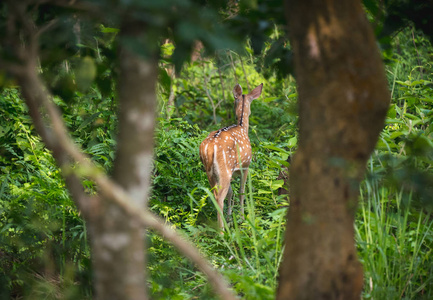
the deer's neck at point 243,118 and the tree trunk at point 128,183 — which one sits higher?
the deer's neck at point 243,118

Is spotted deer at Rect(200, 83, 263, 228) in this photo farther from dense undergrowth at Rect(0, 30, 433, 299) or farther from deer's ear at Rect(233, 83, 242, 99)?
deer's ear at Rect(233, 83, 242, 99)

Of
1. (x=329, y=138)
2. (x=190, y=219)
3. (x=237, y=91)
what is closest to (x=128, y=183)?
(x=329, y=138)

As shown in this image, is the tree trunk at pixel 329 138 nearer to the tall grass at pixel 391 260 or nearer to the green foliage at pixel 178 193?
the green foliage at pixel 178 193

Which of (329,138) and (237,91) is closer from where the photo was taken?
(329,138)

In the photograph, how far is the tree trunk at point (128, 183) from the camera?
1.64 meters

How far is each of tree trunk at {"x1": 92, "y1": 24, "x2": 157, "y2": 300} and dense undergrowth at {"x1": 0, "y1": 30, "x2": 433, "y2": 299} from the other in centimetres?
74

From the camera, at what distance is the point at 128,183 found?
5.39ft

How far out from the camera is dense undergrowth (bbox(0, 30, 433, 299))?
2.75 meters

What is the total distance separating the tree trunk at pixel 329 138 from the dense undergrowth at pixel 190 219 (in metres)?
0.19

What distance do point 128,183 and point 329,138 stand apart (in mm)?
681

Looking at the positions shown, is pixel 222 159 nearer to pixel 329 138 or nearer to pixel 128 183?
pixel 329 138

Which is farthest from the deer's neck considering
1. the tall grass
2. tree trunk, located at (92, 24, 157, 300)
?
tree trunk, located at (92, 24, 157, 300)

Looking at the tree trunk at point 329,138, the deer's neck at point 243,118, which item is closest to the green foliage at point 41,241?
the tree trunk at point 329,138

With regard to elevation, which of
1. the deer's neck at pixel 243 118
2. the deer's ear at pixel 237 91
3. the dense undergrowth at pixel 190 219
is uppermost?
the deer's ear at pixel 237 91
